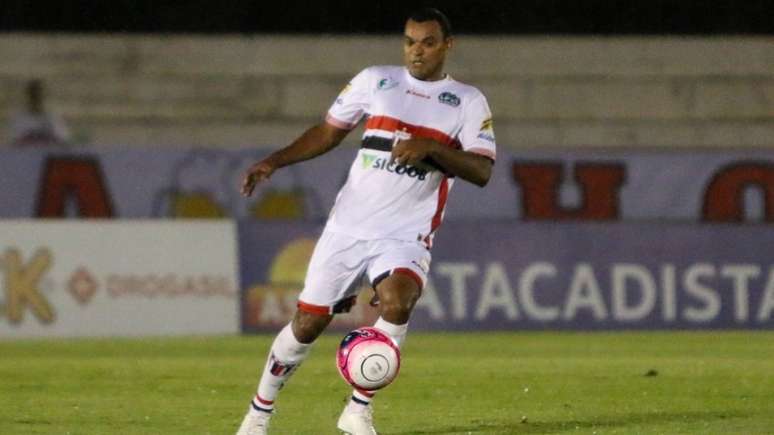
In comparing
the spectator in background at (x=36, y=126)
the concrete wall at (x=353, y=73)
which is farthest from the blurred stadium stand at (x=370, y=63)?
the spectator in background at (x=36, y=126)

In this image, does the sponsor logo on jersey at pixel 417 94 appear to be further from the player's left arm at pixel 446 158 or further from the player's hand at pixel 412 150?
the player's hand at pixel 412 150

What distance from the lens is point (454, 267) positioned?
1662 cm

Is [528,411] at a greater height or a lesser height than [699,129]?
greater

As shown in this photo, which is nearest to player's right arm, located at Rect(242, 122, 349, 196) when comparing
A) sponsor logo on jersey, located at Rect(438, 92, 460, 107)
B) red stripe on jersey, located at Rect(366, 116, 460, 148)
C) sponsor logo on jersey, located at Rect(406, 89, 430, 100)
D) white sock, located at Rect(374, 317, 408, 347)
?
red stripe on jersey, located at Rect(366, 116, 460, 148)

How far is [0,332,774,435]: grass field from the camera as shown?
805 cm

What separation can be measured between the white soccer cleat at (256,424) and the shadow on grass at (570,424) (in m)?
0.62

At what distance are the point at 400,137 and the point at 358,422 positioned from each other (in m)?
1.25

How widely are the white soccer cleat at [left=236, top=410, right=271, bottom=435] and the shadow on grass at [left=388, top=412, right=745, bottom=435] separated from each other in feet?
2.05

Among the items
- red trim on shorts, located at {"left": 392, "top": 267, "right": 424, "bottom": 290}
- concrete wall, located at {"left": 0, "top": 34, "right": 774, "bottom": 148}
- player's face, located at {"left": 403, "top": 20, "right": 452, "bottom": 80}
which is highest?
player's face, located at {"left": 403, "top": 20, "right": 452, "bottom": 80}

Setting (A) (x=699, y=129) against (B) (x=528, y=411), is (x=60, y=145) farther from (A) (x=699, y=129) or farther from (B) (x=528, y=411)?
(B) (x=528, y=411)

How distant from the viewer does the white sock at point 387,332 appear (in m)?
7.13

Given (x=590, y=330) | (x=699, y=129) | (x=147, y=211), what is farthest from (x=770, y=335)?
(x=147, y=211)

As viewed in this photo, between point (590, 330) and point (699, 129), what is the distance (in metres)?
5.21

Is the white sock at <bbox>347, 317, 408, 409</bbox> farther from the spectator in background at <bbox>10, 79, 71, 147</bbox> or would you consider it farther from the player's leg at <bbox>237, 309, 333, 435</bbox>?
the spectator in background at <bbox>10, 79, 71, 147</bbox>
